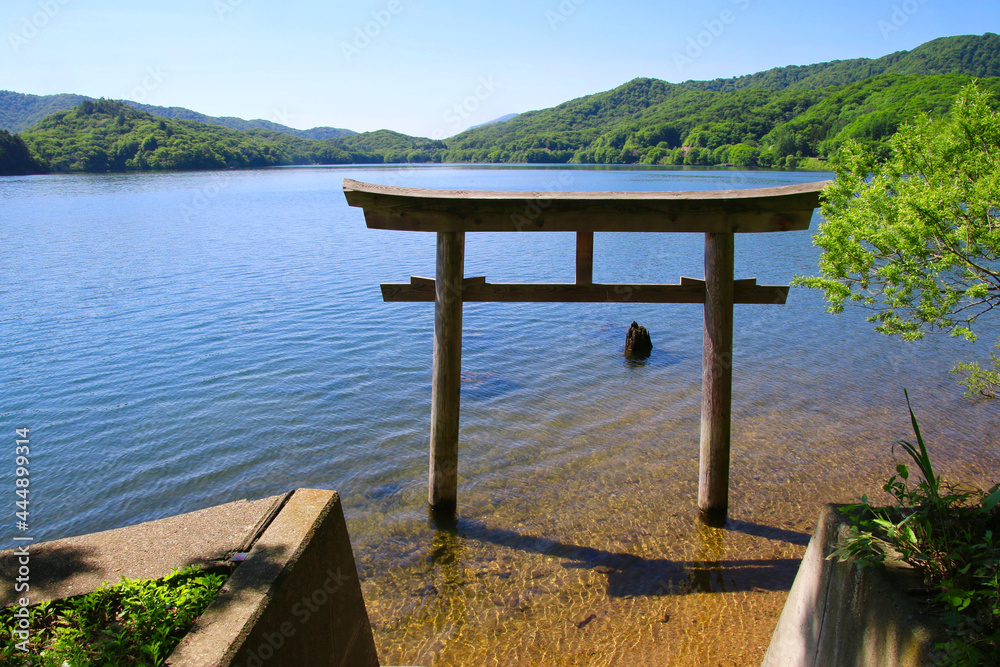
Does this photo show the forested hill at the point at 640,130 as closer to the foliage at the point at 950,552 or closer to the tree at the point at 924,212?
the tree at the point at 924,212

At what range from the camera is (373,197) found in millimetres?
5336

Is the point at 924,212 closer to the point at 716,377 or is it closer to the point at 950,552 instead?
the point at 716,377

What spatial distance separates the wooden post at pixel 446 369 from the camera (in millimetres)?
5730

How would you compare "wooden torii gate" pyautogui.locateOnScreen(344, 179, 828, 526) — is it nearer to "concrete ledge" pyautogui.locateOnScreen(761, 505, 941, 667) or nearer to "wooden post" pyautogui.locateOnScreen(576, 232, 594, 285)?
"wooden post" pyautogui.locateOnScreen(576, 232, 594, 285)

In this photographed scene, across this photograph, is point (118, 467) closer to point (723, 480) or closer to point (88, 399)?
point (88, 399)

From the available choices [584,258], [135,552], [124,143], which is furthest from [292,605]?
[124,143]

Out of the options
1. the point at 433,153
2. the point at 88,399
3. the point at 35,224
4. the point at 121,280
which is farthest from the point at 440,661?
the point at 433,153

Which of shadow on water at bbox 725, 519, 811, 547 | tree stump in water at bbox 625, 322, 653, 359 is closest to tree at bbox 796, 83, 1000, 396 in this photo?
shadow on water at bbox 725, 519, 811, 547

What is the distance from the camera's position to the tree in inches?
237

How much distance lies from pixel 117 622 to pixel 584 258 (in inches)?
183

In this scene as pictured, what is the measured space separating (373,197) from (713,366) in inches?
147

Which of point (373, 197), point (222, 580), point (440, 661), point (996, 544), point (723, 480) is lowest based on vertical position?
point (440, 661)

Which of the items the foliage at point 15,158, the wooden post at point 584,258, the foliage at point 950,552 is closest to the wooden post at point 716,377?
the wooden post at point 584,258

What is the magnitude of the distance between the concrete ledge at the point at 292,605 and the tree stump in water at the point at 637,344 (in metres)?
11.0
